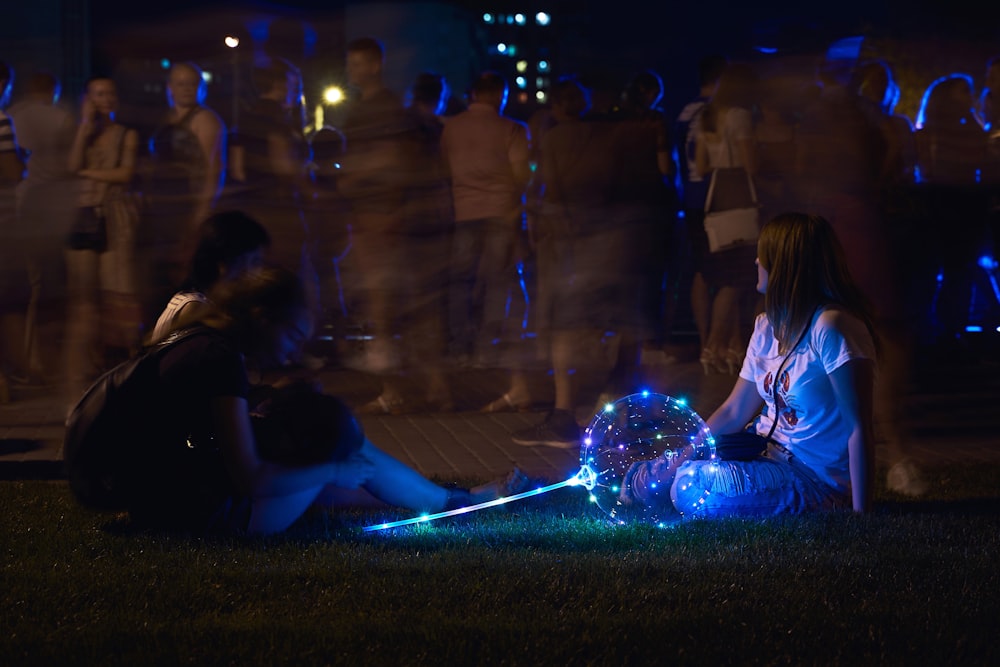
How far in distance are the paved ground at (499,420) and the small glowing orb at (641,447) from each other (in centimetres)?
132

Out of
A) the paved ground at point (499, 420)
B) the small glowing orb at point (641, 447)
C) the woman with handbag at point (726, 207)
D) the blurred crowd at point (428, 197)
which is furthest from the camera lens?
the woman with handbag at point (726, 207)

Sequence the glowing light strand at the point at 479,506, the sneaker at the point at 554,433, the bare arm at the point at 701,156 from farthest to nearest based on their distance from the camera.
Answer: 1. the bare arm at the point at 701,156
2. the sneaker at the point at 554,433
3. the glowing light strand at the point at 479,506

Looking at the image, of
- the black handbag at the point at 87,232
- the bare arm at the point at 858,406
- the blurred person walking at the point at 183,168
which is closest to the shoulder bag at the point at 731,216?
the blurred person walking at the point at 183,168

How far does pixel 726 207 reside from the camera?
9312 millimetres

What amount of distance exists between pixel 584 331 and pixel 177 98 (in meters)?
3.17

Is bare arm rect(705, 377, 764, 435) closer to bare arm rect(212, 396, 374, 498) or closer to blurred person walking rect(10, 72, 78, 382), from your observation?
bare arm rect(212, 396, 374, 498)

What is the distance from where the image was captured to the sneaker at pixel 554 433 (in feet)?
24.6

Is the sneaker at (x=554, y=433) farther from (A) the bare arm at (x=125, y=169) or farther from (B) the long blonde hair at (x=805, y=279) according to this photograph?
(A) the bare arm at (x=125, y=169)

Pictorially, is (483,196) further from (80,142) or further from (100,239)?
(80,142)

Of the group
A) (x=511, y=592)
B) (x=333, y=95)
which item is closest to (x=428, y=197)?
(x=333, y=95)

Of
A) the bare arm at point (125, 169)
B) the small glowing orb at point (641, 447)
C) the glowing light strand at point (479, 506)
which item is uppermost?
the bare arm at point (125, 169)

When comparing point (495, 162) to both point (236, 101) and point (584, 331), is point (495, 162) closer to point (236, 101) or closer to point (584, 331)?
point (584, 331)

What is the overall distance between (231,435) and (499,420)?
3.86m

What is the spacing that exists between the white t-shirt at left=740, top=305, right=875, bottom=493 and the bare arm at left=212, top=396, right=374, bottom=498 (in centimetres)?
193
